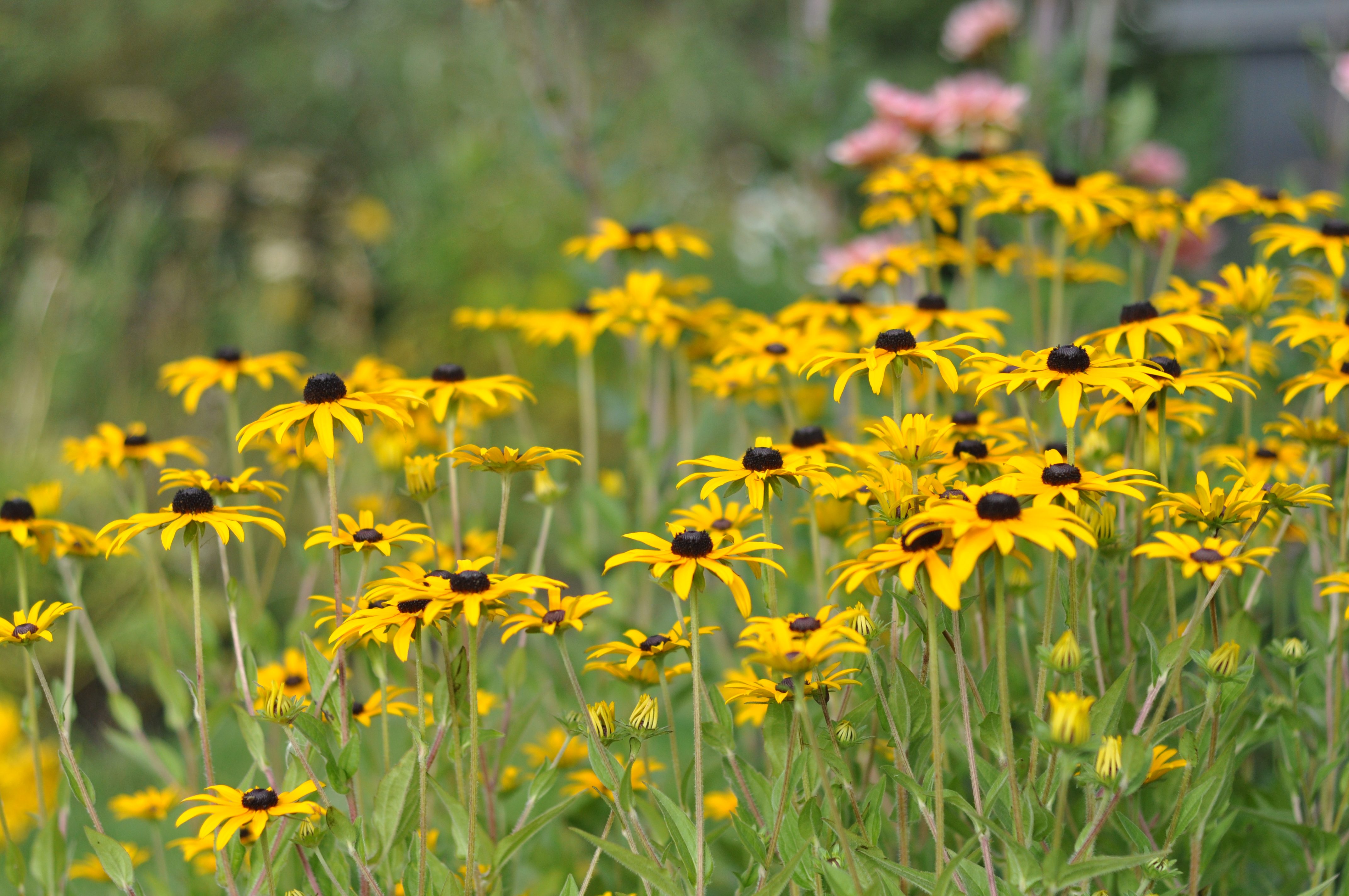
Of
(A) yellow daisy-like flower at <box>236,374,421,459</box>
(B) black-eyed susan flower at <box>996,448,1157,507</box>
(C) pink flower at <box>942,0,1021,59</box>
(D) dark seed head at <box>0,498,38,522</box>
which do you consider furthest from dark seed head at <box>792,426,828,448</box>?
(C) pink flower at <box>942,0,1021,59</box>

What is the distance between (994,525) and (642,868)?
23.8 inches

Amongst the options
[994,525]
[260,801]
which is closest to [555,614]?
[260,801]

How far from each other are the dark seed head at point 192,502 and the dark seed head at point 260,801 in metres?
0.39

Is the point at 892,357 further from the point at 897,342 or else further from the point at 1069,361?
the point at 1069,361

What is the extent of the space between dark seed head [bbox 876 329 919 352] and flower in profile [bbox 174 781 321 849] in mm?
969

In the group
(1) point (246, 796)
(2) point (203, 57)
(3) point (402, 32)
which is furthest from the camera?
(3) point (402, 32)

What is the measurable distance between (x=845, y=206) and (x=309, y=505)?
10.9 feet

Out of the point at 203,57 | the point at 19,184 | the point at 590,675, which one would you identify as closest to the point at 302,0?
the point at 203,57

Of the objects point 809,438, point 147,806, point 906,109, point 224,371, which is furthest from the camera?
point 906,109

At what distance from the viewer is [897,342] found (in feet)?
4.96

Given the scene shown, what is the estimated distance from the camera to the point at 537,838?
1992 mm

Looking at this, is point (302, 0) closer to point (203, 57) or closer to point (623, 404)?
point (203, 57)

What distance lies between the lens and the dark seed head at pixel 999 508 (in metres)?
1.13

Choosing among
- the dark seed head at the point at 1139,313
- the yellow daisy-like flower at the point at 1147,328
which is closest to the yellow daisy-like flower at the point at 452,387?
the yellow daisy-like flower at the point at 1147,328
